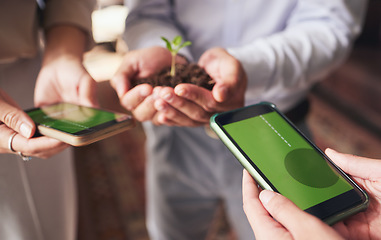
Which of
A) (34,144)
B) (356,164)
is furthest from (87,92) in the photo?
(356,164)

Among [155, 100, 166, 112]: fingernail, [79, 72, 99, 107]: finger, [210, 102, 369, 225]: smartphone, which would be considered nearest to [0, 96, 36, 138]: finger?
[79, 72, 99, 107]: finger

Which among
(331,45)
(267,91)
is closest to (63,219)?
(267,91)

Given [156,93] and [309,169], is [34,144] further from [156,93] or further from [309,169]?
[309,169]

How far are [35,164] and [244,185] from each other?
0.56 metres

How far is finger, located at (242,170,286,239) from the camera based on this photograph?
16.2 inches

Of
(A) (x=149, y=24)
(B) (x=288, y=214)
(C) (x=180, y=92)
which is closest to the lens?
(B) (x=288, y=214)

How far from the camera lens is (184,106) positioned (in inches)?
26.7

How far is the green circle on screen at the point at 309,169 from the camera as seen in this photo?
19.7 inches

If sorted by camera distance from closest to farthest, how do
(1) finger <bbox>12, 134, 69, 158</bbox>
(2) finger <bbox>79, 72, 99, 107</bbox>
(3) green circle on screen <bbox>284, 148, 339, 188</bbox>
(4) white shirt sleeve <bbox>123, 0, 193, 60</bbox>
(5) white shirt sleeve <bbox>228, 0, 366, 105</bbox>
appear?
(3) green circle on screen <bbox>284, 148, 339, 188</bbox>, (1) finger <bbox>12, 134, 69, 158</bbox>, (2) finger <bbox>79, 72, 99, 107</bbox>, (5) white shirt sleeve <bbox>228, 0, 366, 105</bbox>, (4) white shirt sleeve <bbox>123, 0, 193, 60</bbox>

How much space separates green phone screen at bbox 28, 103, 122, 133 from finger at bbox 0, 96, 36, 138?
0.11 feet

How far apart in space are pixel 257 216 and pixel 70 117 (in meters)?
0.48

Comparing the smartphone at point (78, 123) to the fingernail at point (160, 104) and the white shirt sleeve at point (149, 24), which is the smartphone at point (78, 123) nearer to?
the fingernail at point (160, 104)

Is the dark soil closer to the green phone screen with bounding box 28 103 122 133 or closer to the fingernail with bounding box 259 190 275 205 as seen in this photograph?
the green phone screen with bounding box 28 103 122 133

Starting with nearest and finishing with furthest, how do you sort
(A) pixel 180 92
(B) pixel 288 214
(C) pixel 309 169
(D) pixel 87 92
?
(B) pixel 288 214, (C) pixel 309 169, (A) pixel 180 92, (D) pixel 87 92
